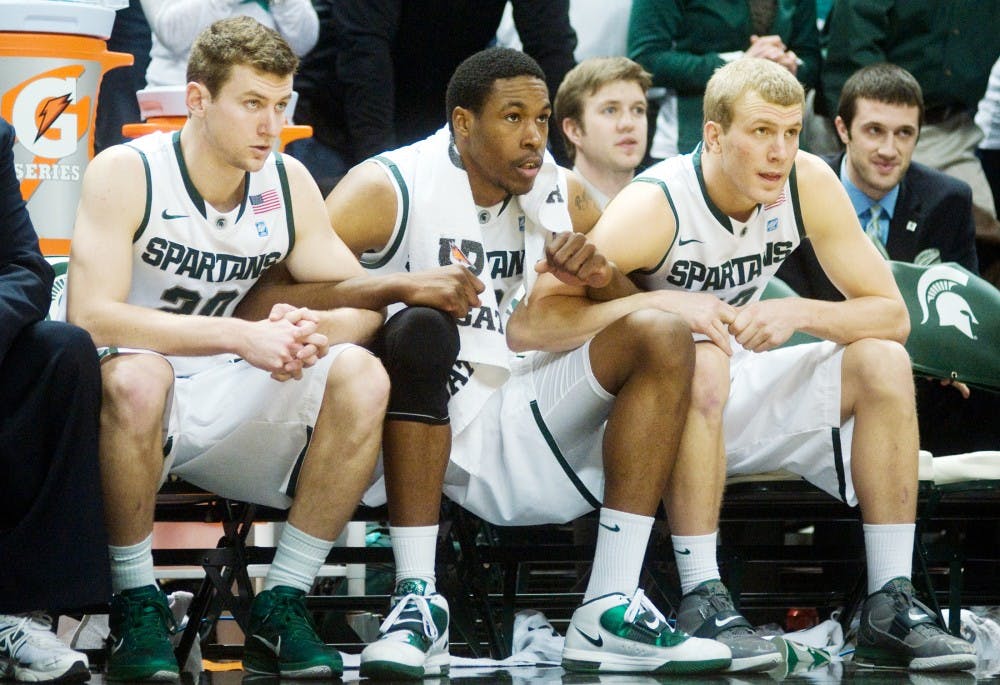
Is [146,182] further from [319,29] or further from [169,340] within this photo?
[319,29]

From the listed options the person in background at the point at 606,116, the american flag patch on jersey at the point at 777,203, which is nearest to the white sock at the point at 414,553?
the american flag patch on jersey at the point at 777,203

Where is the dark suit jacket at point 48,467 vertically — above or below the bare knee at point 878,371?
below

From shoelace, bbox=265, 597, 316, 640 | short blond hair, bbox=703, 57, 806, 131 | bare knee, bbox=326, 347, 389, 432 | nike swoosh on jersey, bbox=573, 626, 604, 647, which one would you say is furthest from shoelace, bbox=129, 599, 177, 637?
short blond hair, bbox=703, 57, 806, 131

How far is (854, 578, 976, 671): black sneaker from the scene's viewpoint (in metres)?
3.49

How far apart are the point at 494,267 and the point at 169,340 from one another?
3.09ft

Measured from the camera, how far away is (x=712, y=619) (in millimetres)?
3473

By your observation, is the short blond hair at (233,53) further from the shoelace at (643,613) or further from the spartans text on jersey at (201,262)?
the shoelace at (643,613)

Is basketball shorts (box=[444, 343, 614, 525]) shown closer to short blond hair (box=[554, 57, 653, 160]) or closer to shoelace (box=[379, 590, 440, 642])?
shoelace (box=[379, 590, 440, 642])

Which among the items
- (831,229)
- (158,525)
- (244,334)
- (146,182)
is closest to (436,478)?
(244,334)

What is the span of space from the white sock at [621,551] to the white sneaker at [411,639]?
365 mm

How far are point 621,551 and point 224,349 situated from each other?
99 centimetres

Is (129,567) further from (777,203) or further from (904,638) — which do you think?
(777,203)

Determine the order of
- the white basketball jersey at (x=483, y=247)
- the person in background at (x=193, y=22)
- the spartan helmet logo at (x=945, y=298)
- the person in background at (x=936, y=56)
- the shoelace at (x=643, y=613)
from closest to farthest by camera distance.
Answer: the shoelace at (x=643, y=613)
the white basketball jersey at (x=483, y=247)
the spartan helmet logo at (x=945, y=298)
the person in background at (x=193, y=22)
the person in background at (x=936, y=56)

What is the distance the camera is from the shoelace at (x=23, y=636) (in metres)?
3.11
